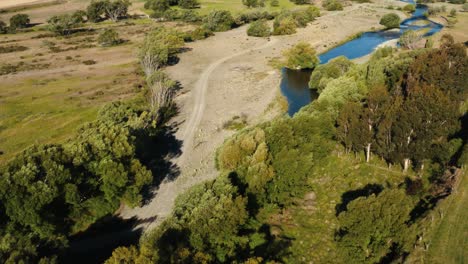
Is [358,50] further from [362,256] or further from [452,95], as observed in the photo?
[362,256]

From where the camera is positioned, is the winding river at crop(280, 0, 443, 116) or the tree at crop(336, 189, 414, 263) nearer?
the tree at crop(336, 189, 414, 263)

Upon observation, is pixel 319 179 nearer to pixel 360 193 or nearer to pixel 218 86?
pixel 360 193

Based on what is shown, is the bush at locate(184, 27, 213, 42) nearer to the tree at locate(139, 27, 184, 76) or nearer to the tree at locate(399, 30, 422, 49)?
the tree at locate(139, 27, 184, 76)

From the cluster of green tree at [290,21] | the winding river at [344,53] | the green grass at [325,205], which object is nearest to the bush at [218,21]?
the cluster of green tree at [290,21]

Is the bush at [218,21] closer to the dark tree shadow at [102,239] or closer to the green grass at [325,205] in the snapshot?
the green grass at [325,205]

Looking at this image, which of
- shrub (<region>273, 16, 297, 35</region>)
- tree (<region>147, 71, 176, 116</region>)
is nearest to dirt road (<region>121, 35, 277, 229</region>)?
tree (<region>147, 71, 176, 116</region>)

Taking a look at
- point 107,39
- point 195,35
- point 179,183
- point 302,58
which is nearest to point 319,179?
point 179,183

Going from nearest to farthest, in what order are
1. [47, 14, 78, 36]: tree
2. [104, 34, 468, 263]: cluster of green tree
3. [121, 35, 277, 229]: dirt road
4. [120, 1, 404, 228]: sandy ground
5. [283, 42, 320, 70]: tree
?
1. [104, 34, 468, 263]: cluster of green tree
2. [121, 35, 277, 229]: dirt road
3. [120, 1, 404, 228]: sandy ground
4. [283, 42, 320, 70]: tree
5. [47, 14, 78, 36]: tree
